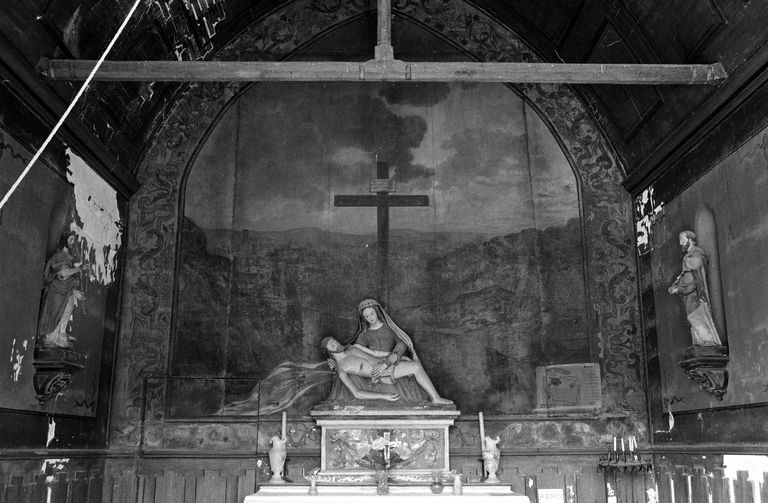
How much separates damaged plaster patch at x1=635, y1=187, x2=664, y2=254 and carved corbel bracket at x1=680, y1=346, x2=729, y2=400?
2.09m

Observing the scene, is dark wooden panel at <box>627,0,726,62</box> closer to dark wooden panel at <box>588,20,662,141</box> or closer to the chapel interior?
the chapel interior

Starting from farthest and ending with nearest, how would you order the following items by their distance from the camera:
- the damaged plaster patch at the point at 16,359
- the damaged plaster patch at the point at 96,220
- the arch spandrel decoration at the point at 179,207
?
the arch spandrel decoration at the point at 179,207 < the damaged plaster patch at the point at 96,220 < the damaged plaster patch at the point at 16,359

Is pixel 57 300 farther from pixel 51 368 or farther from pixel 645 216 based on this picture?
pixel 645 216

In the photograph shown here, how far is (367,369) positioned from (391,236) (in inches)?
67.5

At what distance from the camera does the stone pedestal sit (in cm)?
886

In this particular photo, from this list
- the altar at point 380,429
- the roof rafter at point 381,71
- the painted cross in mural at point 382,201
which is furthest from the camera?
the painted cross in mural at point 382,201

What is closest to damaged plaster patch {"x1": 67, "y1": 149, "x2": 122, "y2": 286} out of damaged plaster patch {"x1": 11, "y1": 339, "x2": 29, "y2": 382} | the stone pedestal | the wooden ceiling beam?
the wooden ceiling beam

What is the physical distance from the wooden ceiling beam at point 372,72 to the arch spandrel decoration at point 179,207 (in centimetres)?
245

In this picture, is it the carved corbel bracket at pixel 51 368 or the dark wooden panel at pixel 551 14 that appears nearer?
the carved corbel bracket at pixel 51 368

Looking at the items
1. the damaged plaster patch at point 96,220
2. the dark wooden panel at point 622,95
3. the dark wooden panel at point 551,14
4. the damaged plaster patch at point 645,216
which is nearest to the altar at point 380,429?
the damaged plaster patch at point 96,220

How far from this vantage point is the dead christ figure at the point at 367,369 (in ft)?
29.8

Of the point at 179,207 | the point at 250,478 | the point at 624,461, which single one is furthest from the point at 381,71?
the point at 624,461

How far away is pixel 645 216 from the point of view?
959cm

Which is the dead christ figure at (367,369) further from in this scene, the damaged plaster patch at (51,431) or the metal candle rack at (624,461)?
the damaged plaster patch at (51,431)
